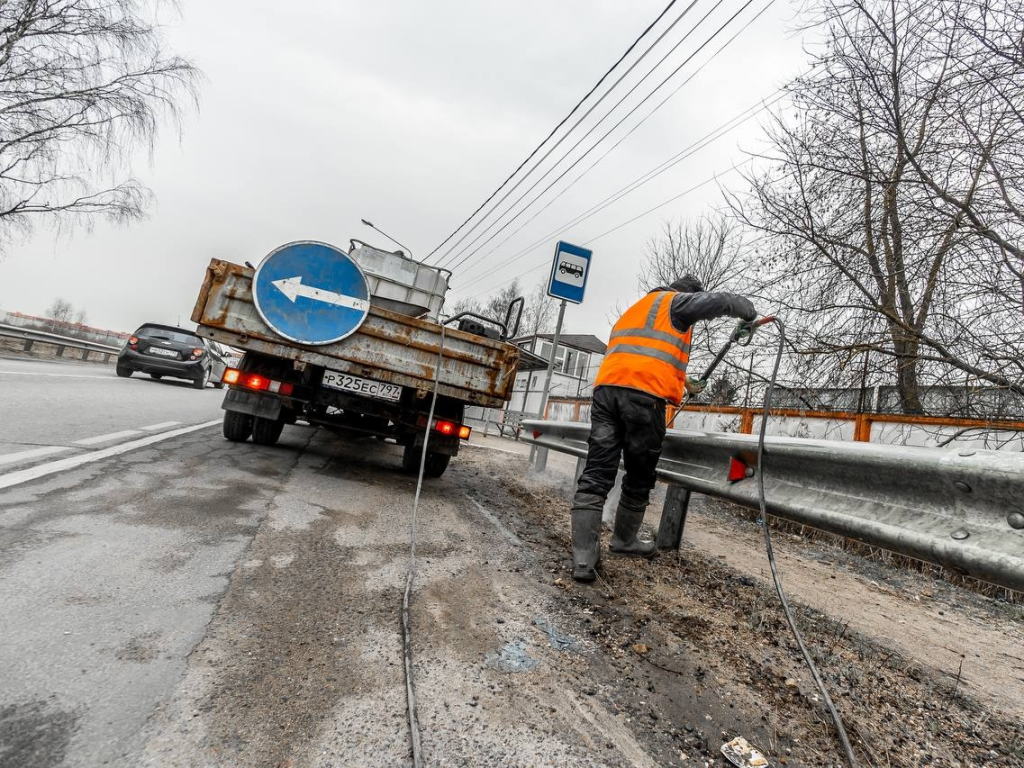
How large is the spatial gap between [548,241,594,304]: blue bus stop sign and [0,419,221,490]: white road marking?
468cm

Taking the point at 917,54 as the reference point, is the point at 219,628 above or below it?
below

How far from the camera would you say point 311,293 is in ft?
16.2

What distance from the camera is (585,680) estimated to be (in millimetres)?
1972

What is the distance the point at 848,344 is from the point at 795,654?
472 cm

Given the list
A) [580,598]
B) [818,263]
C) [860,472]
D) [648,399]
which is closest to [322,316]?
[648,399]

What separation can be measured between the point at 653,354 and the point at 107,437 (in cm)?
501

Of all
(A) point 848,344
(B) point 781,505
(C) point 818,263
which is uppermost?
(C) point 818,263

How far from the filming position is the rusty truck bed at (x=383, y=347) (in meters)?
4.80

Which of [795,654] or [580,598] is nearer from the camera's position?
[795,654]

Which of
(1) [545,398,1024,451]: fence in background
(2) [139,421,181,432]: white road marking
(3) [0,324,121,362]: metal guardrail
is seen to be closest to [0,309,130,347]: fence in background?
(3) [0,324,121,362]: metal guardrail

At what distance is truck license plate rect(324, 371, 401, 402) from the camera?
5.06 metres

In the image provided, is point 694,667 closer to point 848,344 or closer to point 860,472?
point 860,472

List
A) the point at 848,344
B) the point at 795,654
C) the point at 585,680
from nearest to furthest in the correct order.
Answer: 1. the point at 585,680
2. the point at 795,654
3. the point at 848,344

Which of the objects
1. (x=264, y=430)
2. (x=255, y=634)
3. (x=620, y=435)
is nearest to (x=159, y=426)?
(x=264, y=430)
